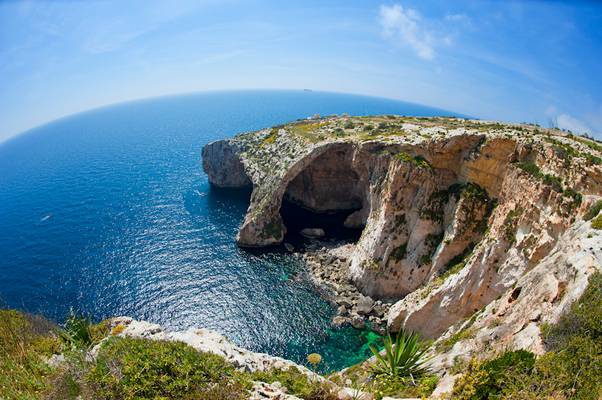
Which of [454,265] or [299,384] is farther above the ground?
[299,384]

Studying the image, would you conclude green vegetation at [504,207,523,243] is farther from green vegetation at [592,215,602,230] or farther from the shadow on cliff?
the shadow on cliff

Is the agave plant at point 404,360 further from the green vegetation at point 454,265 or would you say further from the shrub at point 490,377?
the green vegetation at point 454,265

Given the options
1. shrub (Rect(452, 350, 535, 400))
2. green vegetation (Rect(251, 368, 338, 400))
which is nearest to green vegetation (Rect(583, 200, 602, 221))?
shrub (Rect(452, 350, 535, 400))

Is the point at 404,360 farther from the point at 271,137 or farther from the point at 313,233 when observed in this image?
the point at 271,137

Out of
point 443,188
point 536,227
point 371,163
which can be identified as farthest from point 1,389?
point 371,163

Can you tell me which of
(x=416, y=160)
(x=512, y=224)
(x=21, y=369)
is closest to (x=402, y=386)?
(x=21, y=369)

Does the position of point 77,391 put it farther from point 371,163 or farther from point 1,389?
point 371,163
